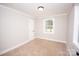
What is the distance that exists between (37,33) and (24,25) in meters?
0.75

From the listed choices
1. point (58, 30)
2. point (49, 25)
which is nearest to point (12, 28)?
point (49, 25)

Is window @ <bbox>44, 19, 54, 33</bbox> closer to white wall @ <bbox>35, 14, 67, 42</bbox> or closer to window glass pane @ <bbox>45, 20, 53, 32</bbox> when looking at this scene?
window glass pane @ <bbox>45, 20, 53, 32</bbox>

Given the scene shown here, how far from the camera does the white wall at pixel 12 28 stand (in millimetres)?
2836

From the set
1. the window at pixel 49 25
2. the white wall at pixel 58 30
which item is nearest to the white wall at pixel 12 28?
the white wall at pixel 58 30

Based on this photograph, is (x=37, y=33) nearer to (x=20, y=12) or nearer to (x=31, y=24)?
(x=31, y=24)

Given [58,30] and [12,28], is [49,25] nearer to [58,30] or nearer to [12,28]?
[58,30]

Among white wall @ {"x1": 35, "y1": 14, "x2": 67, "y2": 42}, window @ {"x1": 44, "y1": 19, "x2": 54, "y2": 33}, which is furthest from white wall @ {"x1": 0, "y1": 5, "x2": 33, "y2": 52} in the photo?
window @ {"x1": 44, "y1": 19, "x2": 54, "y2": 33}

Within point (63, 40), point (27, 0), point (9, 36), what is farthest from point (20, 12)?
point (63, 40)

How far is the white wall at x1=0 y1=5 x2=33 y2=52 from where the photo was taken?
2.84 meters

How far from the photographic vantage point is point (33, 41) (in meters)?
4.00

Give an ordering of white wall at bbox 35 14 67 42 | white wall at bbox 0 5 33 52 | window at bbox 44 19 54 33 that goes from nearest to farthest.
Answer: white wall at bbox 0 5 33 52
white wall at bbox 35 14 67 42
window at bbox 44 19 54 33

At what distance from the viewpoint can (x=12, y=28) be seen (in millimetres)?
3271

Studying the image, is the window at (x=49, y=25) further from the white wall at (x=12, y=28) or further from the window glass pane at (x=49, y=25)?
the white wall at (x=12, y=28)

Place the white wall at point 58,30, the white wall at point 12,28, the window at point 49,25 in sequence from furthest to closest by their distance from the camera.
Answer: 1. the window at point 49,25
2. the white wall at point 58,30
3. the white wall at point 12,28
